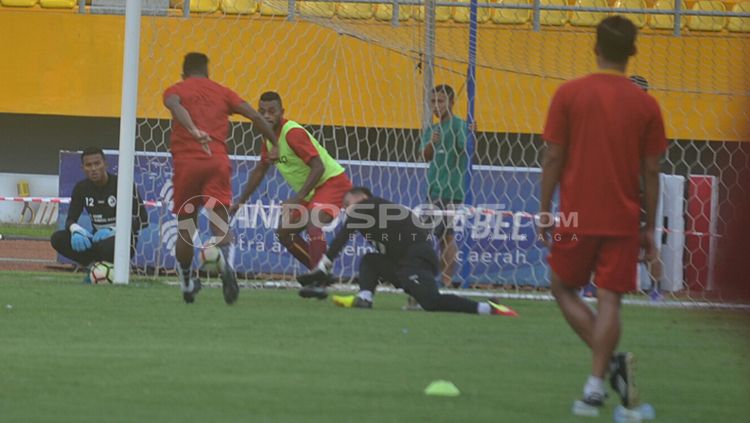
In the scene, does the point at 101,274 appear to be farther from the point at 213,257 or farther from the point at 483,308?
the point at 483,308

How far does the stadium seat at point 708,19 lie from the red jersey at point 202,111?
36.8 feet

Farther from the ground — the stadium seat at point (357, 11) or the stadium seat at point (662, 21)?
the stadium seat at point (662, 21)

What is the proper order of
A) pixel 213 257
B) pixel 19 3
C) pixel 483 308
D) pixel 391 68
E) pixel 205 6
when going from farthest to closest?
pixel 19 3, pixel 205 6, pixel 391 68, pixel 483 308, pixel 213 257

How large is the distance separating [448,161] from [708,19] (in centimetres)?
842

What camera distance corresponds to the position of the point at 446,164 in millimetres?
12398

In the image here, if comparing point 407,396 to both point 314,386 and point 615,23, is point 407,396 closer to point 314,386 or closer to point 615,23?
point 314,386

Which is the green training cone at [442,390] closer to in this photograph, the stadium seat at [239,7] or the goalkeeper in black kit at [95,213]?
the goalkeeper in black kit at [95,213]

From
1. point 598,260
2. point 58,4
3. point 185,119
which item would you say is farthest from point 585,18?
point 598,260

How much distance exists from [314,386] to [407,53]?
9432mm

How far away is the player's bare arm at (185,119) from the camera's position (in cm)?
923

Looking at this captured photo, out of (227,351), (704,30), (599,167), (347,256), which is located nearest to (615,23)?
(599,167)

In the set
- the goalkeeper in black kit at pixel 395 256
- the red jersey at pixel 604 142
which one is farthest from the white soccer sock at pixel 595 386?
the goalkeeper in black kit at pixel 395 256

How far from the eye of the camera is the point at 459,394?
521 cm

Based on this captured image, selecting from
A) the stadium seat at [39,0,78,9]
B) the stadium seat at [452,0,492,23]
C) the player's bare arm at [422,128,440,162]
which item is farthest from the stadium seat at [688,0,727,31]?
the stadium seat at [39,0,78,9]
